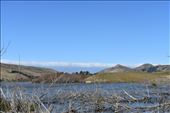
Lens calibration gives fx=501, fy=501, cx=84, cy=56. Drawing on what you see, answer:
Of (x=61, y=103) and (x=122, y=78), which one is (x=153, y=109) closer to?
(x=61, y=103)

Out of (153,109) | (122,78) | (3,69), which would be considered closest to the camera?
(153,109)

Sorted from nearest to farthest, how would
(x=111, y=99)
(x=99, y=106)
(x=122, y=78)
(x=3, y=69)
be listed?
(x=111, y=99) < (x=99, y=106) < (x=122, y=78) < (x=3, y=69)

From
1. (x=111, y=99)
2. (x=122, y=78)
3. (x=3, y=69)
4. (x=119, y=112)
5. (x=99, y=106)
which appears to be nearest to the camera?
(x=119, y=112)

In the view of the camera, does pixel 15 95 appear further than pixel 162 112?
Yes

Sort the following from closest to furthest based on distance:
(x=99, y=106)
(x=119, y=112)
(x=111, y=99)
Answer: (x=119, y=112) → (x=111, y=99) → (x=99, y=106)

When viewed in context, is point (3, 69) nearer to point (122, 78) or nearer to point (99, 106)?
point (122, 78)

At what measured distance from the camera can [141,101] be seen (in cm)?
2623

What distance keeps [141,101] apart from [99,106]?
2.28 meters

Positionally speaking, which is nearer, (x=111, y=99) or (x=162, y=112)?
(x=162, y=112)

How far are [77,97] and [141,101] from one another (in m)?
3.45

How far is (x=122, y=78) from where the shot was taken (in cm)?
12544

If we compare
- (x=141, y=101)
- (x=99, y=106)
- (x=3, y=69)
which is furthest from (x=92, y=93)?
(x=3, y=69)

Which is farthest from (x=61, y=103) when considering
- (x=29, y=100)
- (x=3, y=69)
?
(x=3, y=69)

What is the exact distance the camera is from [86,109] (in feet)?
81.1
